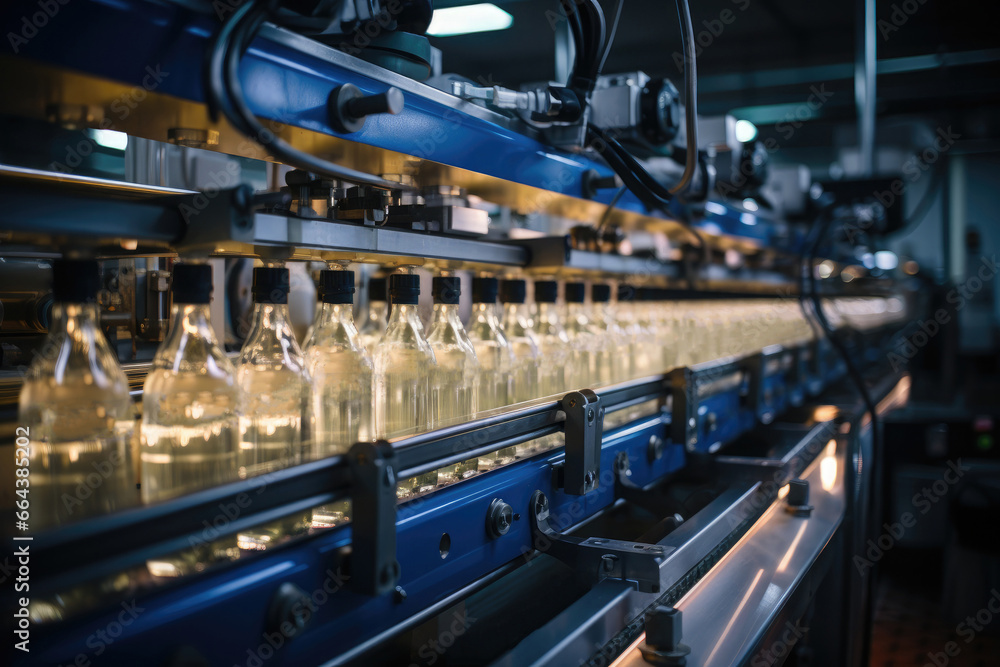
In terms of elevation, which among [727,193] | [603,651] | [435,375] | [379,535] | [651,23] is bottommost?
[603,651]

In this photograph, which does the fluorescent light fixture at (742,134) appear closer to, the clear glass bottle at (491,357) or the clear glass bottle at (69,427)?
the clear glass bottle at (491,357)

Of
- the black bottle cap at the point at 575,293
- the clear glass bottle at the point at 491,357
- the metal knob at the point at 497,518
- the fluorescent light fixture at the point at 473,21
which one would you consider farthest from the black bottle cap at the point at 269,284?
the fluorescent light fixture at the point at 473,21

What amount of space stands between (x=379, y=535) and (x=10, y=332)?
3.06 feet

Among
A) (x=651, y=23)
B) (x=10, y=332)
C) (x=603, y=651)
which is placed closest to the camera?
(x=603, y=651)

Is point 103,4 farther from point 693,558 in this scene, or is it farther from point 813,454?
point 813,454

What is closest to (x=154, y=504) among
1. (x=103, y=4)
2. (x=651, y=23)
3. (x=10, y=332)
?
(x=103, y=4)

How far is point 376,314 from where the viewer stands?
1515 millimetres

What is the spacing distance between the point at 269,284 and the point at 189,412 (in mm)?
156

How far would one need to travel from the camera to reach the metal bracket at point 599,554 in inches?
36.6

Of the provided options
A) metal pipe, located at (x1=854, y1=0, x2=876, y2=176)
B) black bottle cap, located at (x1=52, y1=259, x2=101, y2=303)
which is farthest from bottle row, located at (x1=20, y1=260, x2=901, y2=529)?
metal pipe, located at (x1=854, y1=0, x2=876, y2=176)

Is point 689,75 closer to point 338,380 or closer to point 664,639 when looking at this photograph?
point 338,380

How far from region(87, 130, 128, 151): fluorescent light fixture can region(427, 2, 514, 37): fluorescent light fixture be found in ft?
8.80

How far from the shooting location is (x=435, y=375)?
1126 millimetres

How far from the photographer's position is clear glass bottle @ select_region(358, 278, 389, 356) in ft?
3.87
